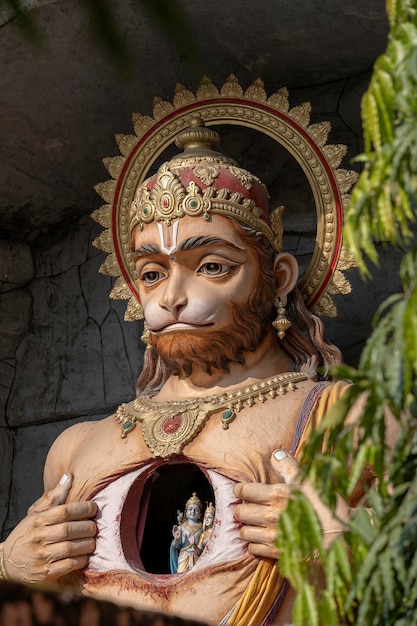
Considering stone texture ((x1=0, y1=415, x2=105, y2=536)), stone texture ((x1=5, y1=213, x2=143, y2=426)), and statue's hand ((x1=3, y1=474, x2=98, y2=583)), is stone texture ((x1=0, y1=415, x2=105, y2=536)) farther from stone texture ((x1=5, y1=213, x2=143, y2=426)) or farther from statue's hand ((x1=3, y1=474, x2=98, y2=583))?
statue's hand ((x1=3, y1=474, x2=98, y2=583))

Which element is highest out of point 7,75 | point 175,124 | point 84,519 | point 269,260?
point 7,75

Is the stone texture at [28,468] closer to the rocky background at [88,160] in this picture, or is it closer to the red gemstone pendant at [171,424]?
the rocky background at [88,160]

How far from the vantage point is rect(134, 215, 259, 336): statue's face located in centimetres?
339

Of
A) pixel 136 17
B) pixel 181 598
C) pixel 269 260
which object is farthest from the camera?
pixel 136 17

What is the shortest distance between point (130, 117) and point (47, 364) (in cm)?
89

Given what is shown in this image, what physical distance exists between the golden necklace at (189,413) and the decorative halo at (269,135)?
0.35 m

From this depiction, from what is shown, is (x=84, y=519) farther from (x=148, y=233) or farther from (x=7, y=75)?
(x=7, y=75)

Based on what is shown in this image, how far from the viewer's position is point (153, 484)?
146 inches

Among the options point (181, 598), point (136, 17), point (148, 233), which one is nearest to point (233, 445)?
point (181, 598)

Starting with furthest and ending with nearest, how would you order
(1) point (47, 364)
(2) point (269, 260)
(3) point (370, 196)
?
(1) point (47, 364), (2) point (269, 260), (3) point (370, 196)

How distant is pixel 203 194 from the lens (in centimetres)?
346

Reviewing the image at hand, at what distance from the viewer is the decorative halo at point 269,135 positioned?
3.65 m

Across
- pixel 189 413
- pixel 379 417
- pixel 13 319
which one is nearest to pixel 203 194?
pixel 189 413

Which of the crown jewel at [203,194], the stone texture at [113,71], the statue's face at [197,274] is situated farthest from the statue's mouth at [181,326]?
the stone texture at [113,71]
